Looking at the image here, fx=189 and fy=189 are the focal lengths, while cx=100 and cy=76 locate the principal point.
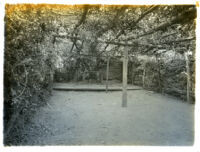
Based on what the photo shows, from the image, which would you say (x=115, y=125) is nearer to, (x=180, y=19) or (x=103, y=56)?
(x=180, y=19)

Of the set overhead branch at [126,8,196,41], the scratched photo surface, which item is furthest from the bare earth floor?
overhead branch at [126,8,196,41]

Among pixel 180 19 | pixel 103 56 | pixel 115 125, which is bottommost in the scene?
pixel 115 125

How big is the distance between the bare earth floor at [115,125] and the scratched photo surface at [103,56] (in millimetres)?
16

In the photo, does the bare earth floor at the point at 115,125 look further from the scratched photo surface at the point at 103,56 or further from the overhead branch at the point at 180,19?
the overhead branch at the point at 180,19

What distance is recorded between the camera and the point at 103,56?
8.17m

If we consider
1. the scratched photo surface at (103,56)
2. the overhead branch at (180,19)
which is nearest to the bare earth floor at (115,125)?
the scratched photo surface at (103,56)

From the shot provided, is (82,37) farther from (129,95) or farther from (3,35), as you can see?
(129,95)

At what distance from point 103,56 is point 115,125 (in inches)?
164

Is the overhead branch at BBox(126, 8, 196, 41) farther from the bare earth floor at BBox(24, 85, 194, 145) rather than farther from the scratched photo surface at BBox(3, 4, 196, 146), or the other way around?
the bare earth floor at BBox(24, 85, 194, 145)

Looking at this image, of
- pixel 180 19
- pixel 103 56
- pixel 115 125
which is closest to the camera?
pixel 180 19

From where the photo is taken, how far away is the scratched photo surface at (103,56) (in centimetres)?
299

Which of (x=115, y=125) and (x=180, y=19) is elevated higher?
(x=180, y=19)

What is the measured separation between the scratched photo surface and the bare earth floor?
0.05ft

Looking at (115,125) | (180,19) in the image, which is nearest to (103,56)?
(115,125)
